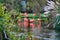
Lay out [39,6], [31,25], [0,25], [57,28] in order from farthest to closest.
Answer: [39,6], [31,25], [57,28], [0,25]

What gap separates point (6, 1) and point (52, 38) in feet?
18.9

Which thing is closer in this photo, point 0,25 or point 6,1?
point 0,25

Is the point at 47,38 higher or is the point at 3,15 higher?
the point at 3,15

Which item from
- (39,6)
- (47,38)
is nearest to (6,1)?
(39,6)

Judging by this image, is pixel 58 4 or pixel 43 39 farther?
pixel 58 4

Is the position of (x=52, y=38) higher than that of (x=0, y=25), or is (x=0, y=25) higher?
(x=0, y=25)

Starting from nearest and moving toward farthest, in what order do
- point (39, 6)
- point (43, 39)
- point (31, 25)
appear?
point (43, 39)
point (31, 25)
point (39, 6)

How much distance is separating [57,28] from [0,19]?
541 cm

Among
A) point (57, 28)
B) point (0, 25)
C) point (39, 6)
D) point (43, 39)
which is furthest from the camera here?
point (39, 6)

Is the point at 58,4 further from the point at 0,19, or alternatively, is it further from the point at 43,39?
the point at 0,19

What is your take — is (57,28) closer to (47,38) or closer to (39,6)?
(47,38)

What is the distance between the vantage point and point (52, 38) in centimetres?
742

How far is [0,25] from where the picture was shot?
14.2 feet

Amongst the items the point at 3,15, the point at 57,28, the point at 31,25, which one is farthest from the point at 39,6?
the point at 3,15
